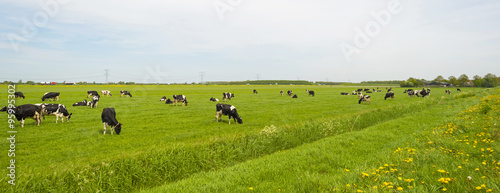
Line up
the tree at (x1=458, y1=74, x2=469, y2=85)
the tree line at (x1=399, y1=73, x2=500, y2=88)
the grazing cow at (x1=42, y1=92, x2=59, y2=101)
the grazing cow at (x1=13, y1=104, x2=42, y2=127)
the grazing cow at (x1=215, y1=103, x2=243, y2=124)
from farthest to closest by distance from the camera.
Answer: the tree at (x1=458, y1=74, x2=469, y2=85) < the tree line at (x1=399, y1=73, x2=500, y2=88) < the grazing cow at (x1=42, y1=92, x2=59, y2=101) < the grazing cow at (x1=215, y1=103, x2=243, y2=124) < the grazing cow at (x1=13, y1=104, x2=42, y2=127)

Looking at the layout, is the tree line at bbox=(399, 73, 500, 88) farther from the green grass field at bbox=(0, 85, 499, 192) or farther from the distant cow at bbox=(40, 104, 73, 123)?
the distant cow at bbox=(40, 104, 73, 123)

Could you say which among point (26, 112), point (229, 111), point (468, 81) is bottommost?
point (229, 111)

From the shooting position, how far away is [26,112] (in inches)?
608

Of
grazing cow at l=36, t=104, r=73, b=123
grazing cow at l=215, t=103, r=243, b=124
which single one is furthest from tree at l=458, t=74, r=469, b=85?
grazing cow at l=36, t=104, r=73, b=123

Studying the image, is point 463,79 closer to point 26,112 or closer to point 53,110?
point 53,110

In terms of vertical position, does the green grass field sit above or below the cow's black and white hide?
below

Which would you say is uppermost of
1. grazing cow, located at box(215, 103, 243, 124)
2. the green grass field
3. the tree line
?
the tree line

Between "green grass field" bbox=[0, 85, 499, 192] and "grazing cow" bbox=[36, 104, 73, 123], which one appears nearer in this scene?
"green grass field" bbox=[0, 85, 499, 192]

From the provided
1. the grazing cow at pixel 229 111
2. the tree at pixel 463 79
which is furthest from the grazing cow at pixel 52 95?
the tree at pixel 463 79

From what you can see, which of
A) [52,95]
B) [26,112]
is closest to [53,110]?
[26,112]

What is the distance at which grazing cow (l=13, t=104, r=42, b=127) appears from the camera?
49.9 ft

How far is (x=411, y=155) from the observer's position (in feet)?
24.3

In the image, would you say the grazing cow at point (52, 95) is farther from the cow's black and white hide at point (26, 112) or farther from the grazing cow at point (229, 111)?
the grazing cow at point (229, 111)

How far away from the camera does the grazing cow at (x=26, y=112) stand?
1521cm
